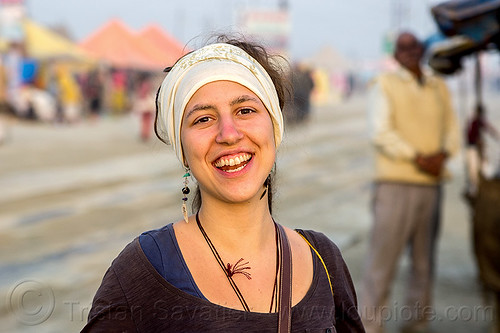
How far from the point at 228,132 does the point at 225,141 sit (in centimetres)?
3

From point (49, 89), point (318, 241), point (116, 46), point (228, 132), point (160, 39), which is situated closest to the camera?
point (228, 132)

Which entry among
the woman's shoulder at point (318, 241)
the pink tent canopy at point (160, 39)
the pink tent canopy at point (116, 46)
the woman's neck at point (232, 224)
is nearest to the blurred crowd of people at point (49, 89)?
the pink tent canopy at point (116, 46)

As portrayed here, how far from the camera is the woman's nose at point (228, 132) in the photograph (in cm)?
169

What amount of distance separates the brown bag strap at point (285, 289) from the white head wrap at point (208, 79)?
346mm

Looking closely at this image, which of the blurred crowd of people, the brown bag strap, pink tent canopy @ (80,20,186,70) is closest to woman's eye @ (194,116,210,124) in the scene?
the brown bag strap

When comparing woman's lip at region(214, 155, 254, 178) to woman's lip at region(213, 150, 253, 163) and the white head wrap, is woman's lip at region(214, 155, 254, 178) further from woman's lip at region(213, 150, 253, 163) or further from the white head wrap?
the white head wrap

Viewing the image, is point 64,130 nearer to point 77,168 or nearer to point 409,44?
point 77,168

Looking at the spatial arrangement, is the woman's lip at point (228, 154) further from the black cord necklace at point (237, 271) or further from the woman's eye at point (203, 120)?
the black cord necklace at point (237, 271)

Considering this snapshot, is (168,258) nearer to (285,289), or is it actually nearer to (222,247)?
(222,247)

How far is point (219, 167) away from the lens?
5.69 ft

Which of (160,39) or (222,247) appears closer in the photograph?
(222,247)

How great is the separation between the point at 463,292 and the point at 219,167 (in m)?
4.53

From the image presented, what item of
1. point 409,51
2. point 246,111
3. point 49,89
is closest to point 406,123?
point 409,51

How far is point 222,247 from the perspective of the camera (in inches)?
70.6
